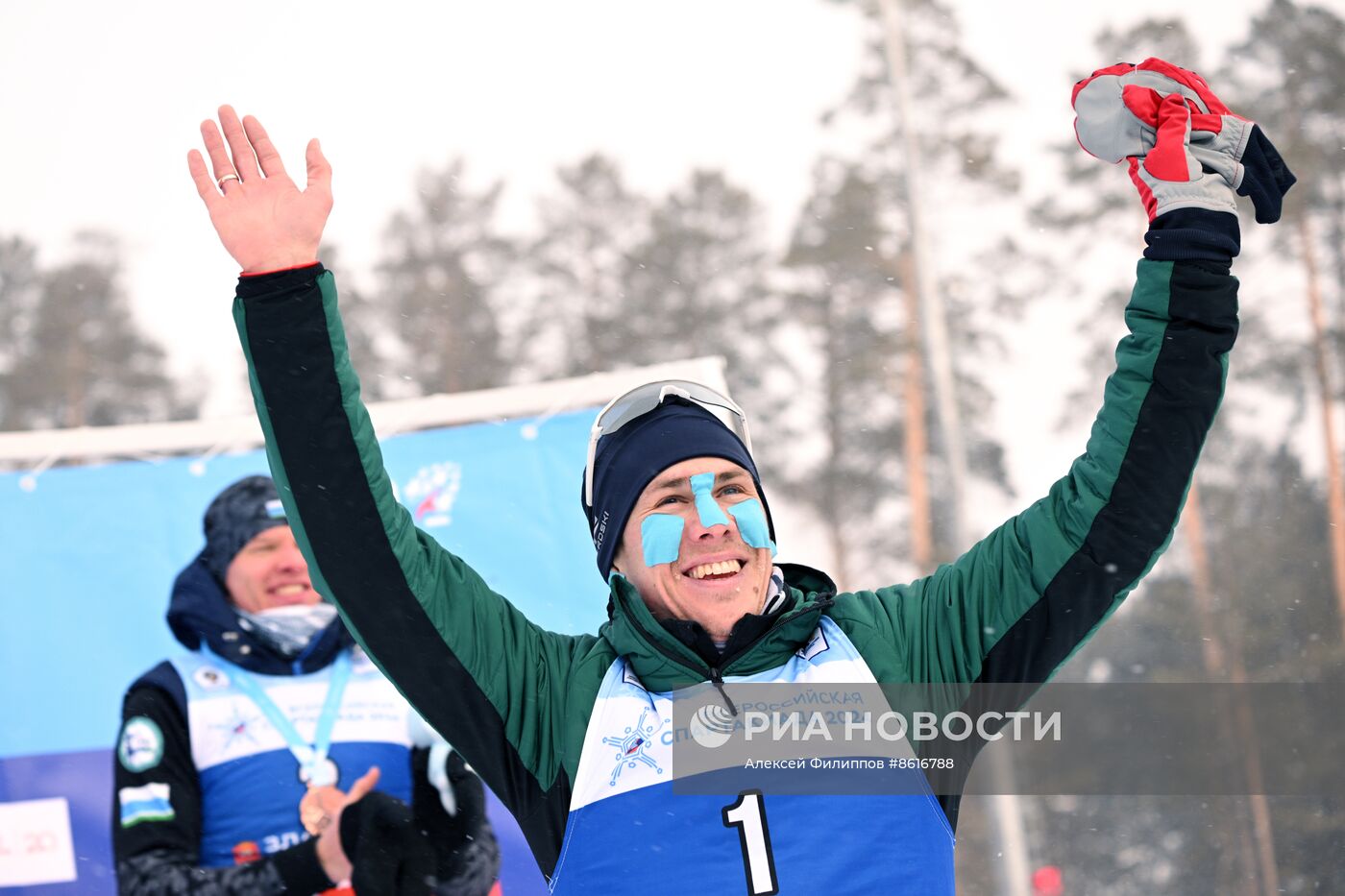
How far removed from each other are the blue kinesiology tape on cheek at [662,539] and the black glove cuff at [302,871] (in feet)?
6.70

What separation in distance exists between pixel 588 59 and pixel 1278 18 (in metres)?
15.7

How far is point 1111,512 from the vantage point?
2.22 metres

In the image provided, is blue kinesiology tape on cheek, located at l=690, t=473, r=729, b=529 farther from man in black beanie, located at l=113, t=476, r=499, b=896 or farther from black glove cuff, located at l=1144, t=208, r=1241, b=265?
man in black beanie, located at l=113, t=476, r=499, b=896

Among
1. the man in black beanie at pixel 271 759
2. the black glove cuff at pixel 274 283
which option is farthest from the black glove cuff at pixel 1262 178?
the man in black beanie at pixel 271 759

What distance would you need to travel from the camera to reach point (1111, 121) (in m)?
2.37

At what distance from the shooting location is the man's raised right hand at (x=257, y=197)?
2094 mm

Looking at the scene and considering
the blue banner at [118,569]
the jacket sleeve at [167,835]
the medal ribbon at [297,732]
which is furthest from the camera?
the blue banner at [118,569]

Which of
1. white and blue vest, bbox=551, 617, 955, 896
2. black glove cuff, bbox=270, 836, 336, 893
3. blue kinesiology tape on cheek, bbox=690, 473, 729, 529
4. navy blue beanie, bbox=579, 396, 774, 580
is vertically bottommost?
white and blue vest, bbox=551, 617, 955, 896

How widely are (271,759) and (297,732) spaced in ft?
0.39

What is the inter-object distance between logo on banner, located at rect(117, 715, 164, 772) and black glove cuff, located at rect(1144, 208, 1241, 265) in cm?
331

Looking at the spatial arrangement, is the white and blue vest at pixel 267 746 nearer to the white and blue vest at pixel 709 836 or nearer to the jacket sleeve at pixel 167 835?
the jacket sleeve at pixel 167 835

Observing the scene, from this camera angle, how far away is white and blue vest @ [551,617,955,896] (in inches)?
85.3

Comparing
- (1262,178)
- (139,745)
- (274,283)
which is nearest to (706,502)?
(274,283)

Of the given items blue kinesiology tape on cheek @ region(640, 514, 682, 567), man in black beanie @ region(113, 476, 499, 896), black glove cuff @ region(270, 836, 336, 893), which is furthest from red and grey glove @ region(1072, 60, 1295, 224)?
black glove cuff @ region(270, 836, 336, 893)
